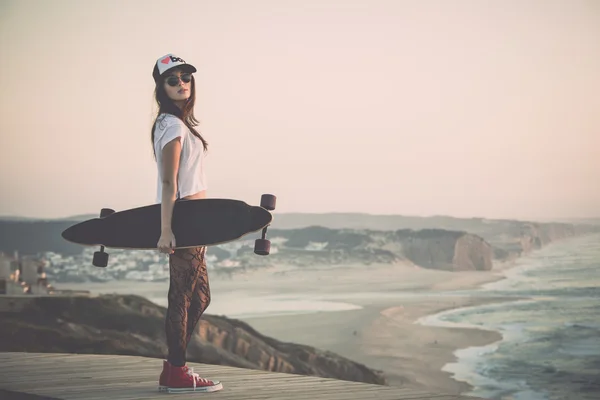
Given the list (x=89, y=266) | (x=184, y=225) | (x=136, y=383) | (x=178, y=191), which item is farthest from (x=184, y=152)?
(x=89, y=266)

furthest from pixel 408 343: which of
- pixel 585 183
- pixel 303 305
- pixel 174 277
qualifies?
pixel 174 277

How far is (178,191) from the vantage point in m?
3.25

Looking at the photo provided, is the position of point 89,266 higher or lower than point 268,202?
lower

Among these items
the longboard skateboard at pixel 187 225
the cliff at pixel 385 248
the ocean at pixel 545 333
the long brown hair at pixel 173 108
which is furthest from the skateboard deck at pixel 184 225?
the cliff at pixel 385 248

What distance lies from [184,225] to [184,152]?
9.7 inches

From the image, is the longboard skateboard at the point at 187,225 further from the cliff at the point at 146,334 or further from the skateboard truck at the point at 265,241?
the cliff at the point at 146,334

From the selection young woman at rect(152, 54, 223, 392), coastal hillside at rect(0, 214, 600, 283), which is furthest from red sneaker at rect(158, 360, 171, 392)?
coastal hillside at rect(0, 214, 600, 283)

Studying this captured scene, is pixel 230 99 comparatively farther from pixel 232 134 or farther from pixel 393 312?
pixel 393 312

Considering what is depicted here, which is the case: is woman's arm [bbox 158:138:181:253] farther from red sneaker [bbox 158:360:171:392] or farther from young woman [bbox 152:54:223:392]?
red sneaker [bbox 158:360:171:392]

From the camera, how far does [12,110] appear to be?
8.32 metres

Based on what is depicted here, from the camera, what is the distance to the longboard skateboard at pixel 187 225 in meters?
3.19

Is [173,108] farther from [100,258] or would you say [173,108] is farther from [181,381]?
[181,381]

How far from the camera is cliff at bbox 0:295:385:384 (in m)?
7.89

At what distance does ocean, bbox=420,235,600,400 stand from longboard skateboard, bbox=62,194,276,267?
4.72 metres
